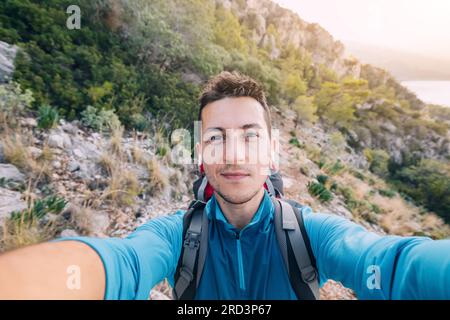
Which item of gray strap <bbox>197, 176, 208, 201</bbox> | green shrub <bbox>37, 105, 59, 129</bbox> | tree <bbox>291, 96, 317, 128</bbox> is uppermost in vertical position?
tree <bbox>291, 96, 317, 128</bbox>

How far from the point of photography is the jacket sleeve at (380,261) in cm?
66

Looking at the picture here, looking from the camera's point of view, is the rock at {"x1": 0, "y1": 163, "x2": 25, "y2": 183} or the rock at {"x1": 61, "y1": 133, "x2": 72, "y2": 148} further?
the rock at {"x1": 61, "y1": 133, "x2": 72, "y2": 148}

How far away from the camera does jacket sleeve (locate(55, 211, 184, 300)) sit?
0.82 meters

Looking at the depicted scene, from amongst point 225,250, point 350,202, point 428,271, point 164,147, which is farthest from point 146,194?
point 350,202

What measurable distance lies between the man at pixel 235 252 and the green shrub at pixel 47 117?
2158 millimetres

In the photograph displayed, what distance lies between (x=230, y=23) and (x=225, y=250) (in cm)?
816

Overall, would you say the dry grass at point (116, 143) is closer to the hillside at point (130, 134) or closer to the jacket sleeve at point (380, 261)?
the hillside at point (130, 134)

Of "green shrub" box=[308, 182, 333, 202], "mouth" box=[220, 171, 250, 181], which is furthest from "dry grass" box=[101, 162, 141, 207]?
"green shrub" box=[308, 182, 333, 202]

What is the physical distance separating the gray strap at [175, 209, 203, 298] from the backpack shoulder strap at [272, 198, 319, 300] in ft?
1.45

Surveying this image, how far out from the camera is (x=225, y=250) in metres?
1.29

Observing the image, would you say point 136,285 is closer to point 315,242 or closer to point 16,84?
point 315,242

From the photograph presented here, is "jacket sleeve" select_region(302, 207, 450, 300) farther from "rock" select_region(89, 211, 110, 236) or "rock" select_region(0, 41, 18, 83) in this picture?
"rock" select_region(0, 41, 18, 83)

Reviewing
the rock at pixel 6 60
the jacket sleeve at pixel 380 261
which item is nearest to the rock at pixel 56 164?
the rock at pixel 6 60

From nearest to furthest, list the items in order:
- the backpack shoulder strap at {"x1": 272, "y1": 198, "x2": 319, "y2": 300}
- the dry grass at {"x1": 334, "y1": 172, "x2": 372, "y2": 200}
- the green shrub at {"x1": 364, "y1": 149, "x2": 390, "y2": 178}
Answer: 1. the backpack shoulder strap at {"x1": 272, "y1": 198, "x2": 319, "y2": 300}
2. the dry grass at {"x1": 334, "y1": 172, "x2": 372, "y2": 200}
3. the green shrub at {"x1": 364, "y1": 149, "x2": 390, "y2": 178}
